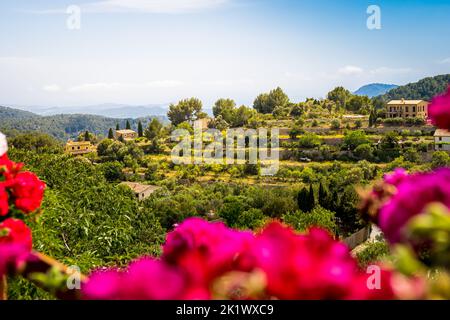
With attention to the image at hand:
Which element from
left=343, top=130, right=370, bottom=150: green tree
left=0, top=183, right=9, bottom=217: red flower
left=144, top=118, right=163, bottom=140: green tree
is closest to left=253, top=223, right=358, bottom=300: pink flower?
left=0, top=183, right=9, bottom=217: red flower

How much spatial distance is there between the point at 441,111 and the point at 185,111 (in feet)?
176

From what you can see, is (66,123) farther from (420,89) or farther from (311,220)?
(311,220)

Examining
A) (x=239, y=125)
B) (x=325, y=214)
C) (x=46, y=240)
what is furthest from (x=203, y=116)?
(x=46, y=240)

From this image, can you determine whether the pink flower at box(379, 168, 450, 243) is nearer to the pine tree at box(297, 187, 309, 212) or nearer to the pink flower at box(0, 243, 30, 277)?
the pink flower at box(0, 243, 30, 277)

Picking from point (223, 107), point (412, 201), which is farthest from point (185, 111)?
point (412, 201)

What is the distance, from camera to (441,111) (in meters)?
0.74

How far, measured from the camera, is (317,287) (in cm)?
56

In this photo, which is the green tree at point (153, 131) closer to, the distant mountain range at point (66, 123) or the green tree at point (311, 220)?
the green tree at point (311, 220)

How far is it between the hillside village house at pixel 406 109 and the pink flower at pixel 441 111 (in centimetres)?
4050

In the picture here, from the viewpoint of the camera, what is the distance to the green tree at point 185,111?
53719 mm

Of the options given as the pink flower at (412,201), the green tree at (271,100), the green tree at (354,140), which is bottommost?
the green tree at (354,140)

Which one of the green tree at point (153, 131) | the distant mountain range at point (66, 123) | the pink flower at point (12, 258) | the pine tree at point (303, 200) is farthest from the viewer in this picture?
the distant mountain range at point (66, 123)

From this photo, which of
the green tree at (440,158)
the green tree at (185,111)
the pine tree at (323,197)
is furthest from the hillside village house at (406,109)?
the pine tree at (323,197)
